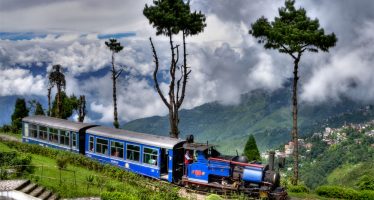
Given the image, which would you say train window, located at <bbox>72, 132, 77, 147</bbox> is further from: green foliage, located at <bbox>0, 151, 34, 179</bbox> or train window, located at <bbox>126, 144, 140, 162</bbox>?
green foliage, located at <bbox>0, 151, 34, 179</bbox>

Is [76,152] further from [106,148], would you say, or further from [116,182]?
[116,182]

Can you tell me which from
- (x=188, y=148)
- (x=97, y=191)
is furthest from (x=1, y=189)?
(x=188, y=148)

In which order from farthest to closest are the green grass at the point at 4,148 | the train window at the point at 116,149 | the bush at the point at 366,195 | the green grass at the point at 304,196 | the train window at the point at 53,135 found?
1. the train window at the point at 53,135
2. the green grass at the point at 4,148
3. the train window at the point at 116,149
4. the green grass at the point at 304,196
5. the bush at the point at 366,195

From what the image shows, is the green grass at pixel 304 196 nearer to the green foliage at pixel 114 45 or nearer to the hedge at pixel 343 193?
the hedge at pixel 343 193

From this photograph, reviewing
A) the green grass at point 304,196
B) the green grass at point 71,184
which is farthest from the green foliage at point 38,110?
the green grass at point 304,196

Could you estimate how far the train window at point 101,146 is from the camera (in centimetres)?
3269

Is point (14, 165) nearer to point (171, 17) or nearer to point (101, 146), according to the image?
point (101, 146)

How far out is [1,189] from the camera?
21.5 meters

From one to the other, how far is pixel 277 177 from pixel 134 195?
30.1 ft

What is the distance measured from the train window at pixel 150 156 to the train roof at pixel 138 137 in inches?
17.1

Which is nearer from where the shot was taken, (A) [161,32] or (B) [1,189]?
(B) [1,189]

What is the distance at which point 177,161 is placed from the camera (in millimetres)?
28969

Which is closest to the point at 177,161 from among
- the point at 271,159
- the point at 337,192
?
the point at 271,159

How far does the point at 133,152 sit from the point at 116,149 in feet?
5.99
